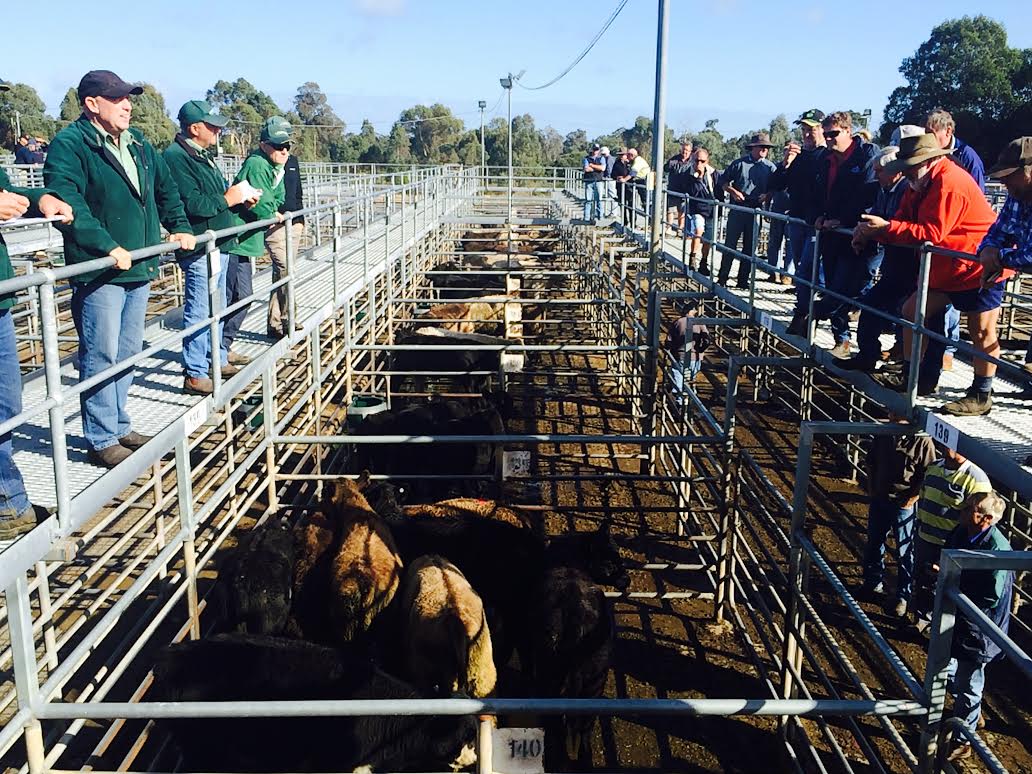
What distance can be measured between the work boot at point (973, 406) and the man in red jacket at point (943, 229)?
0.47 ft

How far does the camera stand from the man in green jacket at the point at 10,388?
369 cm

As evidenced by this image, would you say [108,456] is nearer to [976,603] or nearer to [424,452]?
[976,603]

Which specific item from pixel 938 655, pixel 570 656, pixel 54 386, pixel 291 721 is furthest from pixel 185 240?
pixel 938 655

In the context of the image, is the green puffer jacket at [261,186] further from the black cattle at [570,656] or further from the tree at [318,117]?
the tree at [318,117]

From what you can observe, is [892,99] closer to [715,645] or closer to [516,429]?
[516,429]

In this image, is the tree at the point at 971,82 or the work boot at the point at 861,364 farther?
the tree at the point at 971,82

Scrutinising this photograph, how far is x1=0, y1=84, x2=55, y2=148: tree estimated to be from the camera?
55781 millimetres

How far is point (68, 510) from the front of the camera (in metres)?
3.81

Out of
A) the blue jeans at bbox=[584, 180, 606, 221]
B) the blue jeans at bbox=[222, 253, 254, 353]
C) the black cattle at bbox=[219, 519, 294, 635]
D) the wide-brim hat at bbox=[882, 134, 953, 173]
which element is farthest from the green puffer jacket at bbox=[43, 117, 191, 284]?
the blue jeans at bbox=[584, 180, 606, 221]

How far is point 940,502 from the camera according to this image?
20.8ft

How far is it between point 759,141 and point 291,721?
10174 millimetres

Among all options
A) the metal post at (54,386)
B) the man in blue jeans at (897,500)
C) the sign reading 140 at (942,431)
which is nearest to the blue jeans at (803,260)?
the man in blue jeans at (897,500)

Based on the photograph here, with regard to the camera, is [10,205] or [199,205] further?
[199,205]

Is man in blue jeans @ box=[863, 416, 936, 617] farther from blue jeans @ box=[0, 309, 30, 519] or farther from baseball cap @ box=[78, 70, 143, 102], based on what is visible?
blue jeans @ box=[0, 309, 30, 519]
